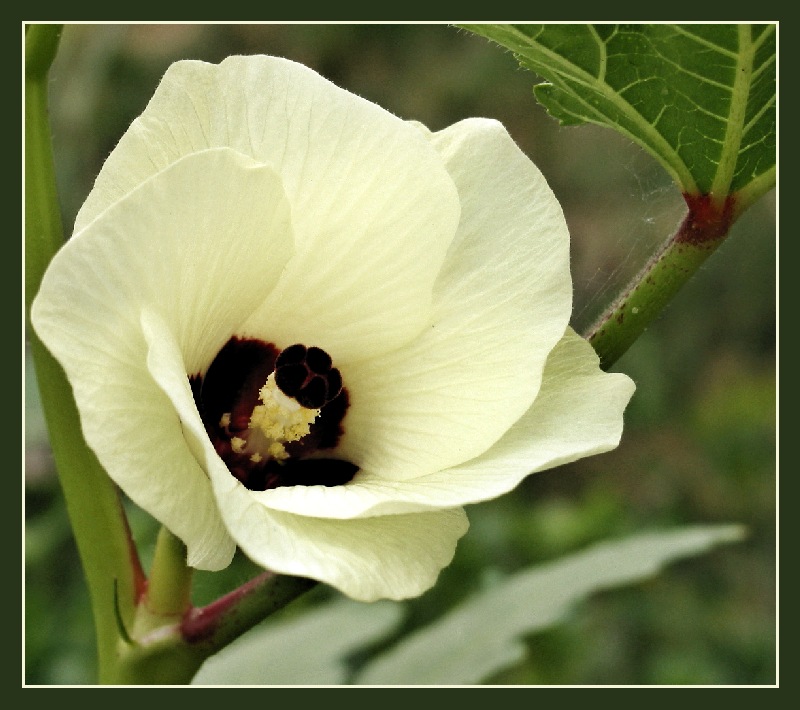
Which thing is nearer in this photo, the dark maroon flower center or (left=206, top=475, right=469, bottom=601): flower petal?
(left=206, top=475, right=469, bottom=601): flower petal

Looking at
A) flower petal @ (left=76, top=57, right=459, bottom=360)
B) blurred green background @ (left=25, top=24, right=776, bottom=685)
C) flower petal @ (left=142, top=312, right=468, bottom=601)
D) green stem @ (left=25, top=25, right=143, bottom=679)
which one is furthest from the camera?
blurred green background @ (left=25, top=24, right=776, bottom=685)

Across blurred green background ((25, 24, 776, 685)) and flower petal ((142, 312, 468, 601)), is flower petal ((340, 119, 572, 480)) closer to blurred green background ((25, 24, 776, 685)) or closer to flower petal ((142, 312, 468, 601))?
flower petal ((142, 312, 468, 601))

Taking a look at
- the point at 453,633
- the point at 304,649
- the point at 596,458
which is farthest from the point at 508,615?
the point at 596,458

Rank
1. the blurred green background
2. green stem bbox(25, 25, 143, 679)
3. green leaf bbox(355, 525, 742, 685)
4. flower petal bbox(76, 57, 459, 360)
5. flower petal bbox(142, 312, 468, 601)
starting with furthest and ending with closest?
Result: the blurred green background < green leaf bbox(355, 525, 742, 685) < green stem bbox(25, 25, 143, 679) < flower petal bbox(76, 57, 459, 360) < flower petal bbox(142, 312, 468, 601)

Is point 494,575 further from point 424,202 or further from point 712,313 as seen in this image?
point 712,313

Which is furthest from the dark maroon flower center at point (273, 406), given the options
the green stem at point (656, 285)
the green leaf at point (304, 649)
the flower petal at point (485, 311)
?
the green leaf at point (304, 649)

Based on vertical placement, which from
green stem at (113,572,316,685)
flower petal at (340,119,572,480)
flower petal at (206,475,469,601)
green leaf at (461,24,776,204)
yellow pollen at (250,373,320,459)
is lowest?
green stem at (113,572,316,685)

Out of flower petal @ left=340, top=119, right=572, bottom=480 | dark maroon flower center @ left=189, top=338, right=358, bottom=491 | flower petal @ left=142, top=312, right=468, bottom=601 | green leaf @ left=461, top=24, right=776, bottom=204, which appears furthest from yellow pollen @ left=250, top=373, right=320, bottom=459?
green leaf @ left=461, top=24, right=776, bottom=204
